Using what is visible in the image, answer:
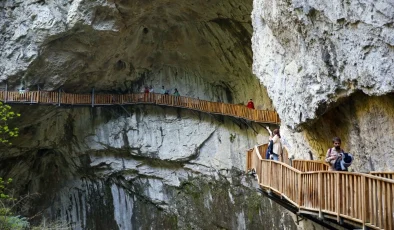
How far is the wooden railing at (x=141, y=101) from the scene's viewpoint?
18.0 meters

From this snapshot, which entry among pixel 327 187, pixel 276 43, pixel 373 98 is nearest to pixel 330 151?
pixel 327 187

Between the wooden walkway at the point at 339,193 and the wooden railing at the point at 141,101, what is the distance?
7640 millimetres

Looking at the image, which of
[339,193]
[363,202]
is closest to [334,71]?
[339,193]

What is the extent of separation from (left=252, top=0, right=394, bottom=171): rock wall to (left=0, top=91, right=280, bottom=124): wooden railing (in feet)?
19.5

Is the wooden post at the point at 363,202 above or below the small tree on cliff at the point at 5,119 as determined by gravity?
below

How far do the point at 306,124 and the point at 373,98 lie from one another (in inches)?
94.4

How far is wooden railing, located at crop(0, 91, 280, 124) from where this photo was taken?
1796cm

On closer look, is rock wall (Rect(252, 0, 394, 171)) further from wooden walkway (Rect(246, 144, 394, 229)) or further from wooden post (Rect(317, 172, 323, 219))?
wooden post (Rect(317, 172, 323, 219))

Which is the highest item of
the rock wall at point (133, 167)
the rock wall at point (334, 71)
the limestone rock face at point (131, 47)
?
the limestone rock face at point (131, 47)

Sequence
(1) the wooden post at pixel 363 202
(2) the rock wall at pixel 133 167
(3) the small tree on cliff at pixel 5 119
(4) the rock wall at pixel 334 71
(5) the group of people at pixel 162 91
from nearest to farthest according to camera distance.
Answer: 1. (1) the wooden post at pixel 363 202
2. (4) the rock wall at pixel 334 71
3. (3) the small tree on cliff at pixel 5 119
4. (2) the rock wall at pixel 133 167
5. (5) the group of people at pixel 162 91

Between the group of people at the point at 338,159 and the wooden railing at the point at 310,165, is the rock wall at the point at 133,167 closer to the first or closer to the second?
the wooden railing at the point at 310,165

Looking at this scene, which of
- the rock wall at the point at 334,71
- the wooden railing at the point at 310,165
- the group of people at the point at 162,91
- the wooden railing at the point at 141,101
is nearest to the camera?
the rock wall at the point at 334,71

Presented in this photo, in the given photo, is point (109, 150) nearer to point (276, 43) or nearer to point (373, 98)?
point (276, 43)

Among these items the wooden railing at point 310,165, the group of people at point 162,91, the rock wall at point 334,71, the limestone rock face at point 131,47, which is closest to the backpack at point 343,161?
the rock wall at point 334,71
